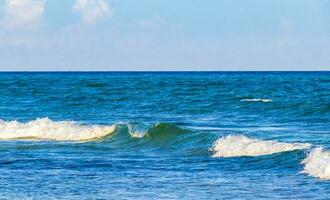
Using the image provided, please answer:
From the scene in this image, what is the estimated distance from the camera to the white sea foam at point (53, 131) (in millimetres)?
33469

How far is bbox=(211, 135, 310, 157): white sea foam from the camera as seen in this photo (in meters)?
24.9

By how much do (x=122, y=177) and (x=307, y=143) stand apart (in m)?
7.74

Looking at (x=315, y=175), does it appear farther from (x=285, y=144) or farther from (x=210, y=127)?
(x=210, y=127)

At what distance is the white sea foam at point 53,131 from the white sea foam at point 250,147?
312 inches

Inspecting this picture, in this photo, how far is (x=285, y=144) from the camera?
25.6 meters

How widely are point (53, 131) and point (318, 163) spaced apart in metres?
15.7

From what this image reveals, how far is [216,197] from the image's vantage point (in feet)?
57.6

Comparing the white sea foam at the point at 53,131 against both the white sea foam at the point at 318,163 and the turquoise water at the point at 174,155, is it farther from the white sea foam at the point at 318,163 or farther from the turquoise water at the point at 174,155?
the white sea foam at the point at 318,163

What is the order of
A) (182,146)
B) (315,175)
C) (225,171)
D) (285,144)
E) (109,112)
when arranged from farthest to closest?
1. (109,112)
2. (182,146)
3. (285,144)
4. (225,171)
5. (315,175)

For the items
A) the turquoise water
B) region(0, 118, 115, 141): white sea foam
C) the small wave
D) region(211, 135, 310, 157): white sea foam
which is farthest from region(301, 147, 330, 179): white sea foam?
region(0, 118, 115, 141): white sea foam

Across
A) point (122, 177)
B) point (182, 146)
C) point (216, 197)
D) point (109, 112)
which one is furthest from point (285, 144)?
point (109, 112)

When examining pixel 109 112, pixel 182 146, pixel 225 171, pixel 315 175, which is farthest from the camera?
pixel 109 112

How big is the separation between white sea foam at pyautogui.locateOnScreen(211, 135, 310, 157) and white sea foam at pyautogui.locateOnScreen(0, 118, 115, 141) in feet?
26.0

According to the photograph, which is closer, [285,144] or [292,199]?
[292,199]
